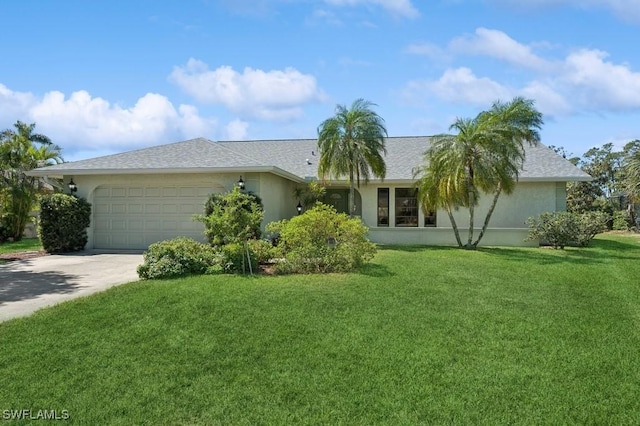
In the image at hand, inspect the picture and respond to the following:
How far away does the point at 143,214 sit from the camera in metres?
16.9

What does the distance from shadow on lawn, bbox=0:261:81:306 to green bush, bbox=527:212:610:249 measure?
1562 cm

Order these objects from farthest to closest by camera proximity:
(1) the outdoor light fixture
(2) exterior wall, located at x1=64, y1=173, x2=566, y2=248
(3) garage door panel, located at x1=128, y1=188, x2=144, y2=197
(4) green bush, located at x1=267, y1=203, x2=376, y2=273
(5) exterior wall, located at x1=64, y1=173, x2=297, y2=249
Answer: (3) garage door panel, located at x1=128, y1=188, x2=144, y2=197, (1) the outdoor light fixture, (2) exterior wall, located at x1=64, y1=173, x2=566, y2=248, (5) exterior wall, located at x1=64, y1=173, x2=297, y2=249, (4) green bush, located at x1=267, y1=203, x2=376, y2=273

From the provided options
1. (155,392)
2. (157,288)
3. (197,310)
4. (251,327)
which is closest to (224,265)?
(157,288)

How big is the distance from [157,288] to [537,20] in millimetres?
12218

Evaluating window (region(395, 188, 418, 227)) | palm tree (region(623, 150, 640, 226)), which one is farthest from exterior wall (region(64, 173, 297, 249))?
palm tree (region(623, 150, 640, 226))

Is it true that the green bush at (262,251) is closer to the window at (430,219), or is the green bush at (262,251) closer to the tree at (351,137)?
the tree at (351,137)

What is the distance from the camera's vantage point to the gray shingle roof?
16188mm

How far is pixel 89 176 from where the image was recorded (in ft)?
55.6

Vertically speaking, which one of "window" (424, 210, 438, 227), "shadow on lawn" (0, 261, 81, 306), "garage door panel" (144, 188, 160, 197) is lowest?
"shadow on lawn" (0, 261, 81, 306)

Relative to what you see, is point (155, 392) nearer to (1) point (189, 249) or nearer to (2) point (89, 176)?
(1) point (189, 249)

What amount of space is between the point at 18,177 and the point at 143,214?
819 cm

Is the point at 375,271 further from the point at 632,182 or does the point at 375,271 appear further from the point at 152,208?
the point at 632,182

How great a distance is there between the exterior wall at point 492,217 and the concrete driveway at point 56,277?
10.2 metres

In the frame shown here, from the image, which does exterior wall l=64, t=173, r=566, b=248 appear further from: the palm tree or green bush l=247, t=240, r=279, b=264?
the palm tree
